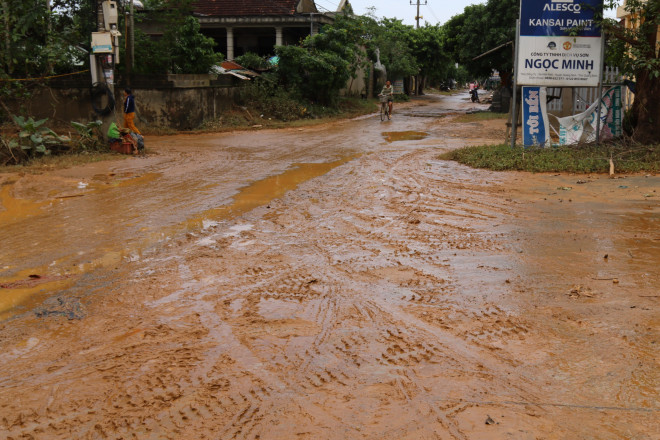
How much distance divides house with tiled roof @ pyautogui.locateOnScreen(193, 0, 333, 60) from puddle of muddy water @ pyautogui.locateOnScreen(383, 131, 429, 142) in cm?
1029

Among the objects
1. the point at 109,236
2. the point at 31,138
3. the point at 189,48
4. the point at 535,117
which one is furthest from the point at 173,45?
the point at 109,236

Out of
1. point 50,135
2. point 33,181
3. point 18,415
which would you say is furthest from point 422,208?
point 50,135

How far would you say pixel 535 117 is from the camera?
13.1m

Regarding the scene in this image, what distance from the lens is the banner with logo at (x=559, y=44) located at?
1248 cm

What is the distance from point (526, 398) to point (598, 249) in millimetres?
3322

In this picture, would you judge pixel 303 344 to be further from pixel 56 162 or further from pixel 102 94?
pixel 102 94

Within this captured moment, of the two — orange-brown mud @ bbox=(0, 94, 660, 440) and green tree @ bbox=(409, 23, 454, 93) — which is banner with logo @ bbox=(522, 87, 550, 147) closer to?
orange-brown mud @ bbox=(0, 94, 660, 440)

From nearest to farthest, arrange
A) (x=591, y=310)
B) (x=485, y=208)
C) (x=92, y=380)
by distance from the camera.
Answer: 1. (x=92, y=380)
2. (x=591, y=310)
3. (x=485, y=208)

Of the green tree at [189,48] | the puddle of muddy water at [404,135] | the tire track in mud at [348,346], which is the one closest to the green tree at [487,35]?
the puddle of muddy water at [404,135]

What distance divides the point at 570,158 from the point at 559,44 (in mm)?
Result: 2668

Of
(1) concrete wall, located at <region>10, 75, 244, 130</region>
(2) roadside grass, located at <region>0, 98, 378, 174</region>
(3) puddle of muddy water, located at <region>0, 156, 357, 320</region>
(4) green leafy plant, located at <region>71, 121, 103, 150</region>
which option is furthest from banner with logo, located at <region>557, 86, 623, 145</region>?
(1) concrete wall, located at <region>10, 75, 244, 130</region>

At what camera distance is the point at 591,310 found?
4.60m

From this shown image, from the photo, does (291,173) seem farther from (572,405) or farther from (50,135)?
(572,405)

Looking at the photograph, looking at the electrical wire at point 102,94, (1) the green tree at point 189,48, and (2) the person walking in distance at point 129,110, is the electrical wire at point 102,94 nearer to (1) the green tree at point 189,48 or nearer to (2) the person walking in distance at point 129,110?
(2) the person walking in distance at point 129,110
